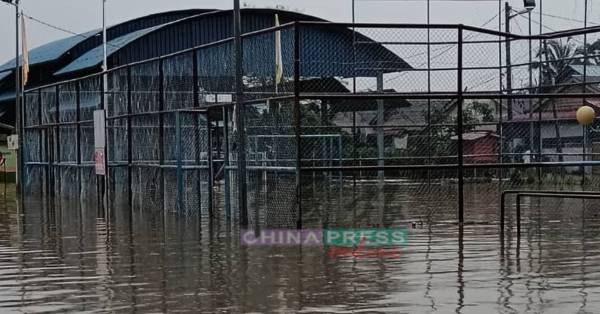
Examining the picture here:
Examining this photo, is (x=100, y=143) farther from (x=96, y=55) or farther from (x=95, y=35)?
(x=95, y=35)

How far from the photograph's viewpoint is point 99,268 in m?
13.3

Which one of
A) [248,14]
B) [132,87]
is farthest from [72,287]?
[248,14]

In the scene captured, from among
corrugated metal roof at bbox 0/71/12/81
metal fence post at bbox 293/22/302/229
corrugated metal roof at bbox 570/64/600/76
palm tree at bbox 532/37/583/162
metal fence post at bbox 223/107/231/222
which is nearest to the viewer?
metal fence post at bbox 293/22/302/229

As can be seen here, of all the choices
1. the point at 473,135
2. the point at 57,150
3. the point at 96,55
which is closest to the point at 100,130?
the point at 57,150

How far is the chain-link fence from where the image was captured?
59.7ft

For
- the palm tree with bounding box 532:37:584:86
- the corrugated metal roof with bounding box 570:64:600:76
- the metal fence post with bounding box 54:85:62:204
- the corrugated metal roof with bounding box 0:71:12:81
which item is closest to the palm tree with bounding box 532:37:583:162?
the palm tree with bounding box 532:37:584:86

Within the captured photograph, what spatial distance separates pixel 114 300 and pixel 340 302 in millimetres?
2294

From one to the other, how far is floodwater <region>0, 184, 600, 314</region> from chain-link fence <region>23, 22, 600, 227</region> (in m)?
1.39

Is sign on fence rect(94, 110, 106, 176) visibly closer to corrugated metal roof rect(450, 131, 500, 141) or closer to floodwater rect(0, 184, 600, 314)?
floodwater rect(0, 184, 600, 314)

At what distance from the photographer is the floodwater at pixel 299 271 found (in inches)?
403

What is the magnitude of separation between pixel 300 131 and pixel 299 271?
5.40m

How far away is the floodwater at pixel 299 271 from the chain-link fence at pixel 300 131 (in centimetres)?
139

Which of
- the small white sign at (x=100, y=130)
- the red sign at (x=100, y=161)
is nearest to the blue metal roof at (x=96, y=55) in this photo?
the small white sign at (x=100, y=130)

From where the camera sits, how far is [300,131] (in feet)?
57.8
